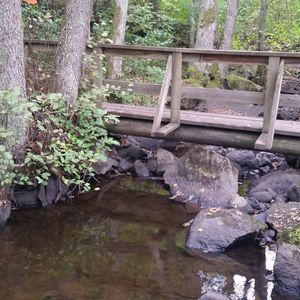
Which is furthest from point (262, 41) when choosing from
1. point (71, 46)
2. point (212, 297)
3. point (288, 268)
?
point (212, 297)

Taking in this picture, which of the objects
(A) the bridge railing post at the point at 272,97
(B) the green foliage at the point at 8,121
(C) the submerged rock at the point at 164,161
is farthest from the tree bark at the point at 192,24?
(B) the green foliage at the point at 8,121

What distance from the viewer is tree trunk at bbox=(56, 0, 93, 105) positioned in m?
7.79

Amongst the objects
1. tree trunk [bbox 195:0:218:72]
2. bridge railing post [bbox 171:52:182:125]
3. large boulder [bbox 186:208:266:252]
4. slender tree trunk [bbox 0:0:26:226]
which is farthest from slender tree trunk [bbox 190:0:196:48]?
large boulder [bbox 186:208:266:252]

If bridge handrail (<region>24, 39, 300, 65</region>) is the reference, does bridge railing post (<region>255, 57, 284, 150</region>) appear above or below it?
below

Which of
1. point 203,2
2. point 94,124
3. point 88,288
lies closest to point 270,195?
point 94,124

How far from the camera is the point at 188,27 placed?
1875 centimetres

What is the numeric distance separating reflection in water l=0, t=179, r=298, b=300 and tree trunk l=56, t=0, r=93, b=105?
6.48 feet

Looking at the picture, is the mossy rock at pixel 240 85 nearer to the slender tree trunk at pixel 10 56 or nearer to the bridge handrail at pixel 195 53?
the bridge handrail at pixel 195 53

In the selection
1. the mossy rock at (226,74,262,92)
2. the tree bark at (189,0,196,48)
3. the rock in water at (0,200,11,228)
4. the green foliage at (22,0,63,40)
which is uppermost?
the tree bark at (189,0,196,48)

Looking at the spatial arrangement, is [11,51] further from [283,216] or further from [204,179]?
[283,216]

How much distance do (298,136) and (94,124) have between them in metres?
3.27

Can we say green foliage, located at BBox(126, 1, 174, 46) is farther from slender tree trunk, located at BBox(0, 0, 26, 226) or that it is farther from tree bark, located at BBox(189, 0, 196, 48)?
slender tree trunk, located at BBox(0, 0, 26, 226)

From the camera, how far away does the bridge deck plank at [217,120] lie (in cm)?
725

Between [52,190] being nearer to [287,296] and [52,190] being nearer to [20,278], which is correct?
[20,278]
